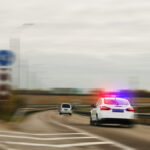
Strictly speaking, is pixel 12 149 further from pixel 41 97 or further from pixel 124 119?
pixel 41 97

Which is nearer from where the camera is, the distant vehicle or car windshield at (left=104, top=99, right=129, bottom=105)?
car windshield at (left=104, top=99, right=129, bottom=105)

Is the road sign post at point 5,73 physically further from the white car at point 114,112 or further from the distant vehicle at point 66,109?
the distant vehicle at point 66,109

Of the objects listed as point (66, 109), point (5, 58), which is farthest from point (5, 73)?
point (66, 109)

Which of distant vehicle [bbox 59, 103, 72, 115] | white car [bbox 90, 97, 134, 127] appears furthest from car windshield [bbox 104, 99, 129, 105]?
distant vehicle [bbox 59, 103, 72, 115]

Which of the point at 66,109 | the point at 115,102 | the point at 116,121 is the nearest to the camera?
the point at 116,121

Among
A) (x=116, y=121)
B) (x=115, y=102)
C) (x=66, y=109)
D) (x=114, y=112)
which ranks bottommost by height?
(x=66, y=109)

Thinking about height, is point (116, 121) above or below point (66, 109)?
above

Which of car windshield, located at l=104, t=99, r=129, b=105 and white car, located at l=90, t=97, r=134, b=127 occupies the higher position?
car windshield, located at l=104, t=99, r=129, b=105

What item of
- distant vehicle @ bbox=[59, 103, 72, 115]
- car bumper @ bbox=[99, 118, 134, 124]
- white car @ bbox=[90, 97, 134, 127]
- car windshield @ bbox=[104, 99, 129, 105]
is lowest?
distant vehicle @ bbox=[59, 103, 72, 115]

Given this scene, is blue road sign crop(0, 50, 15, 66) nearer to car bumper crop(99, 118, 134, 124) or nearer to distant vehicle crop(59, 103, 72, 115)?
car bumper crop(99, 118, 134, 124)

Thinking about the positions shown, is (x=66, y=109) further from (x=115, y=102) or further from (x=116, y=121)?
(x=116, y=121)

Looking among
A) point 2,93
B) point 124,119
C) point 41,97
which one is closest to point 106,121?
point 124,119

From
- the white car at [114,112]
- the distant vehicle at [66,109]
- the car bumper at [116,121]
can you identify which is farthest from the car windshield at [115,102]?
the distant vehicle at [66,109]

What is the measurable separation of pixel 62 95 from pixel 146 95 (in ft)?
111
